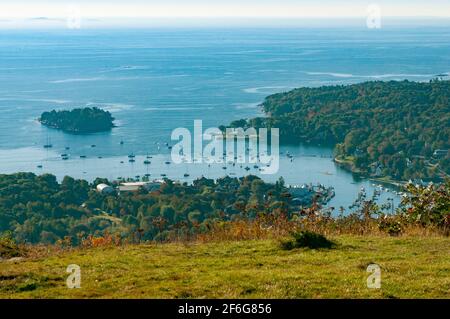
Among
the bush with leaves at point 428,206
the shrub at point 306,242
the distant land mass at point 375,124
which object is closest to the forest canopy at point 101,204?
the distant land mass at point 375,124

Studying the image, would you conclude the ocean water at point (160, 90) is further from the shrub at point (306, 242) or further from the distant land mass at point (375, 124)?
the shrub at point (306, 242)

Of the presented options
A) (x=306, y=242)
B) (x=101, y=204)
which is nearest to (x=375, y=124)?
(x=101, y=204)

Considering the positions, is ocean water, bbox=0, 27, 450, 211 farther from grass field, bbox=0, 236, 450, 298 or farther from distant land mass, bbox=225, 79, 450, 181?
grass field, bbox=0, 236, 450, 298

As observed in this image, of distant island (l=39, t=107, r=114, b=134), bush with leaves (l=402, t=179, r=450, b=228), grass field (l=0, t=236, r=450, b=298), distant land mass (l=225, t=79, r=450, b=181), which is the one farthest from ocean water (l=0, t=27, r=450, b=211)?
grass field (l=0, t=236, r=450, b=298)

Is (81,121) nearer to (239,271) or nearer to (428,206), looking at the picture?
(428,206)

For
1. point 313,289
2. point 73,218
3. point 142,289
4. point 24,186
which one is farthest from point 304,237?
point 24,186

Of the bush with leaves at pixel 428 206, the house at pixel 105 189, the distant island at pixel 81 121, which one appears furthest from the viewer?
the distant island at pixel 81 121

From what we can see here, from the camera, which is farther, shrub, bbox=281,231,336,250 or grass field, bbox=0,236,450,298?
shrub, bbox=281,231,336,250
